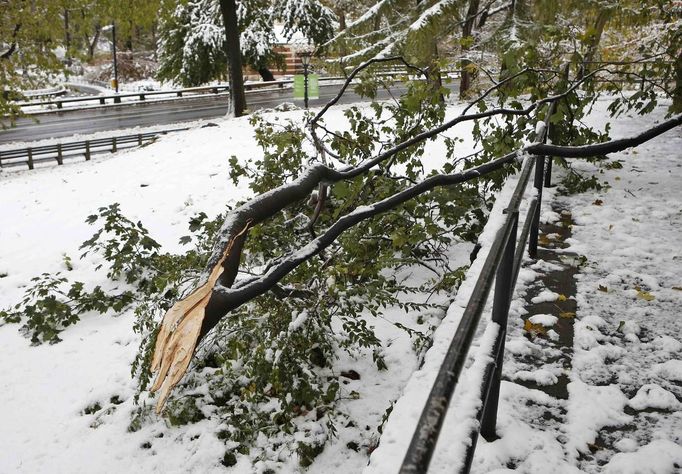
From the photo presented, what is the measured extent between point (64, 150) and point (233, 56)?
7.77m

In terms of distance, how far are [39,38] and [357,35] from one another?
11647mm

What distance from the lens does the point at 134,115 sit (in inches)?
1142

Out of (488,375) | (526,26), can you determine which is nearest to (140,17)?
(526,26)

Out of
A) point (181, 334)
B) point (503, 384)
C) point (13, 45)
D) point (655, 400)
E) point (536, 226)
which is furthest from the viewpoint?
point (13, 45)

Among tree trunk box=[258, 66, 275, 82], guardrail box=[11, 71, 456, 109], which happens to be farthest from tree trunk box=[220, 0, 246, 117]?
tree trunk box=[258, 66, 275, 82]

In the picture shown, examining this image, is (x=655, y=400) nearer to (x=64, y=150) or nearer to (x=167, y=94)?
(x=64, y=150)

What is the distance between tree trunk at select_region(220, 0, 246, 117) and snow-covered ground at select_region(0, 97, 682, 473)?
1314 cm

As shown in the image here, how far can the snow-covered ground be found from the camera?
222 cm

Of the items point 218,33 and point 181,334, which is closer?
point 181,334

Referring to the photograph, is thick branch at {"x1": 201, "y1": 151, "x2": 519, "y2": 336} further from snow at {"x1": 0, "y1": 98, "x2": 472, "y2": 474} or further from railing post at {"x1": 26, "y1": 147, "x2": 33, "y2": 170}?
railing post at {"x1": 26, "y1": 147, "x2": 33, "y2": 170}

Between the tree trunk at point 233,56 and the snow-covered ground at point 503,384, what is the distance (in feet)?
43.1

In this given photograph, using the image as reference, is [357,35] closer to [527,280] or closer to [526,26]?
[526,26]

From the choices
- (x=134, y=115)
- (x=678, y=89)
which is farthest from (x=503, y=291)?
(x=134, y=115)

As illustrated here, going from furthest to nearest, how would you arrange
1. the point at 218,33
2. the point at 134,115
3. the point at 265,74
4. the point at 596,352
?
1. the point at 265,74
2. the point at 218,33
3. the point at 134,115
4. the point at 596,352
